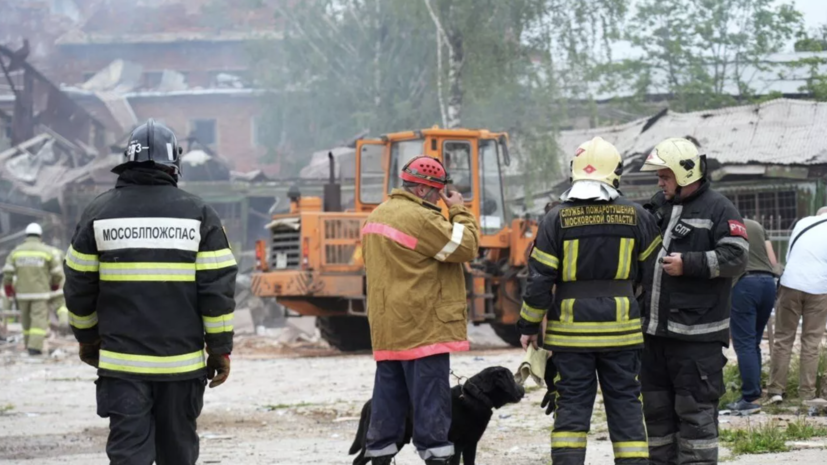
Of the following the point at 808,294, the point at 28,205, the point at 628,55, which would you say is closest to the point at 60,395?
the point at 808,294

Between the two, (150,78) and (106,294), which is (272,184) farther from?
(106,294)

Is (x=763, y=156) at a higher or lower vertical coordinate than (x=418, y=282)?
higher

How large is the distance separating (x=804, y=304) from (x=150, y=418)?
5693 mm

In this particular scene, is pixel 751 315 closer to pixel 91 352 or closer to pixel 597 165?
→ pixel 597 165

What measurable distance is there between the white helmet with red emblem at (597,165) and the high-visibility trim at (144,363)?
6.95ft

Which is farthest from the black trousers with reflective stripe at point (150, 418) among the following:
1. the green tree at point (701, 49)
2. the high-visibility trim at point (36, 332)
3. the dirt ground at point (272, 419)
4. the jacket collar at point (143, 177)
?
the green tree at point (701, 49)

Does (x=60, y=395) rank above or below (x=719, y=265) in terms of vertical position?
below

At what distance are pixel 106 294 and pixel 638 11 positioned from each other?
1061 inches

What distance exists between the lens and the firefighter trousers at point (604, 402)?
5.58 meters

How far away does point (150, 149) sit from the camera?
16.5ft

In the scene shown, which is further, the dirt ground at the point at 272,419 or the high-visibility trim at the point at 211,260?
the dirt ground at the point at 272,419

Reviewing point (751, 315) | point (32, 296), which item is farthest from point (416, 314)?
point (32, 296)

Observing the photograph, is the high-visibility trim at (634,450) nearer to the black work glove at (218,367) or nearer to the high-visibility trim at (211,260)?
the black work glove at (218,367)

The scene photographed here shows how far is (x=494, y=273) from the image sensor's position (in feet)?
52.7
